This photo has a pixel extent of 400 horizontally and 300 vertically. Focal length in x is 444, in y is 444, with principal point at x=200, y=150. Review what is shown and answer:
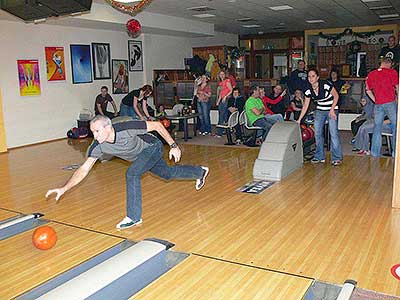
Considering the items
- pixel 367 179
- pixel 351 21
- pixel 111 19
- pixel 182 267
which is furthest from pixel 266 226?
pixel 351 21

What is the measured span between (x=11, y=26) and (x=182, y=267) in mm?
6787

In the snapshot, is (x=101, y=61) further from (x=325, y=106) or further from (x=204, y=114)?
(x=325, y=106)

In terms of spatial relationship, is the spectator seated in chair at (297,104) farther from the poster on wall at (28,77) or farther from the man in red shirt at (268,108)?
the poster on wall at (28,77)

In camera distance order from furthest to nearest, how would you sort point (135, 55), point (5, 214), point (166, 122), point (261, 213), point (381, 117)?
point (135, 55)
point (166, 122)
point (381, 117)
point (5, 214)
point (261, 213)

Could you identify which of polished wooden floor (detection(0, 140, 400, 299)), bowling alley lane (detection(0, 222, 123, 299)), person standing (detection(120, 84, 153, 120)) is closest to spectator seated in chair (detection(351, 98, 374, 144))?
polished wooden floor (detection(0, 140, 400, 299))

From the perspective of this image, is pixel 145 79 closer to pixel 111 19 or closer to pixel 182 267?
pixel 111 19

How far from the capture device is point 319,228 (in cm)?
364

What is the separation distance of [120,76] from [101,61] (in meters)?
0.67

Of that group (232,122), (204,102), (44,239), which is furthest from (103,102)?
(44,239)

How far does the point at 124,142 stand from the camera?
3.45 m

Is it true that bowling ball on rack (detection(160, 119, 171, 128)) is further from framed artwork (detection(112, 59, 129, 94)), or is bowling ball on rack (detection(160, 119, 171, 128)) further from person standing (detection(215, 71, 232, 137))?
framed artwork (detection(112, 59, 129, 94))

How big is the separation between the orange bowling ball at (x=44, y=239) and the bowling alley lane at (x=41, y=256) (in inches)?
1.9

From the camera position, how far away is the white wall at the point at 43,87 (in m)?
8.15

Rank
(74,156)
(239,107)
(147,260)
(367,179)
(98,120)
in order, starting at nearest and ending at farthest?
(147,260), (98,120), (367,179), (74,156), (239,107)
